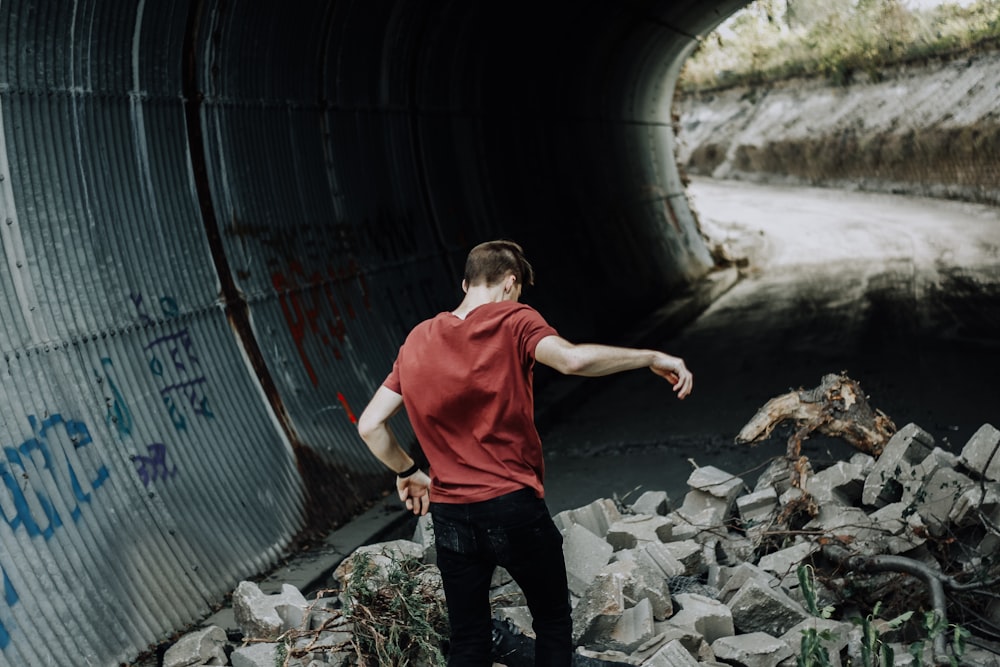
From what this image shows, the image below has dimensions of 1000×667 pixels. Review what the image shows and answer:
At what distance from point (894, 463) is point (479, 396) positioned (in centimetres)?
331

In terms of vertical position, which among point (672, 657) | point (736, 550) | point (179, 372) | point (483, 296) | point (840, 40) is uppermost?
point (840, 40)

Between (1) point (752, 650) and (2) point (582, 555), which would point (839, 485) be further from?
(1) point (752, 650)

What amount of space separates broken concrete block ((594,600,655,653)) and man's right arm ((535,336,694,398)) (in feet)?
5.17

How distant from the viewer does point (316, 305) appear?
27.5 ft

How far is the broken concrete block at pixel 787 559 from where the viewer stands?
554 cm

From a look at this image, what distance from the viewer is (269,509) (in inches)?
270

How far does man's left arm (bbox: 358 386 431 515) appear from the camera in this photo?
13.5 ft

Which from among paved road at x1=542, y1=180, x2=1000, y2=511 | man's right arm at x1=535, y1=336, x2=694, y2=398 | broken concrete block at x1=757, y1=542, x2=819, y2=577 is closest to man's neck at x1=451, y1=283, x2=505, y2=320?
man's right arm at x1=535, y1=336, x2=694, y2=398

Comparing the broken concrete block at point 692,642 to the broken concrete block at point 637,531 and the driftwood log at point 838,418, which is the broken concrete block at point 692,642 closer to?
the broken concrete block at point 637,531

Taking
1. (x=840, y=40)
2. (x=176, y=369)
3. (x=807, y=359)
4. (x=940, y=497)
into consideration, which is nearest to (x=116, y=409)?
(x=176, y=369)

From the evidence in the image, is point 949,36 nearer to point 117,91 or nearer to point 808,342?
point 808,342

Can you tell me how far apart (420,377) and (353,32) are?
19.8ft

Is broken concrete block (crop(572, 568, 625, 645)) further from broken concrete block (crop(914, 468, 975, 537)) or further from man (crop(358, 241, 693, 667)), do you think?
broken concrete block (crop(914, 468, 975, 537))

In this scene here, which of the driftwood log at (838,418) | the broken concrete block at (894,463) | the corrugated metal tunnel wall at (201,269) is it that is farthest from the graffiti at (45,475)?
the broken concrete block at (894,463)
